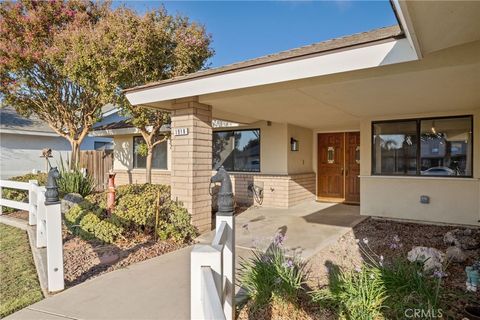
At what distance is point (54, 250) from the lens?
3.48 meters

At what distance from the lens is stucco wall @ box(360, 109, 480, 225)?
6293mm

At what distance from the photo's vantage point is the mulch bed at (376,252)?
8.93 ft

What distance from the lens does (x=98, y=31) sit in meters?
8.09

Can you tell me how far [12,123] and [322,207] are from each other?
1505cm

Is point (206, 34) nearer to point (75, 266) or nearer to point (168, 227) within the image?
point (168, 227)

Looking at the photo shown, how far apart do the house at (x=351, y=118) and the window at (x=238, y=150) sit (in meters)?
0.04

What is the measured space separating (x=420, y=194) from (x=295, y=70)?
478cm

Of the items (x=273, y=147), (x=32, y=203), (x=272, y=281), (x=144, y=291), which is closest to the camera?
(x=272, y=281)

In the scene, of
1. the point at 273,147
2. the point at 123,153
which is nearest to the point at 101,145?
the point at 123,153

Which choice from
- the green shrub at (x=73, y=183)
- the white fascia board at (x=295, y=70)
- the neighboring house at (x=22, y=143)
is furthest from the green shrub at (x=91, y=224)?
the neighboring house at (x=22, y=143)

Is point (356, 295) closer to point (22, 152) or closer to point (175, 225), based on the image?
point (175, 225)

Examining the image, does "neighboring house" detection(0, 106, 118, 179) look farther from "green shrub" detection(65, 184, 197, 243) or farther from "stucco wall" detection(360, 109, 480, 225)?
"stucco wall" detection(360, 109, 480, 225)

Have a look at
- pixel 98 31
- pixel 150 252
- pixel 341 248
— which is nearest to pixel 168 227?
pixel 150 252

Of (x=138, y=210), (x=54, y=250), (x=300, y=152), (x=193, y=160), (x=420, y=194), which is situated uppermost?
(x=300, y=152)
